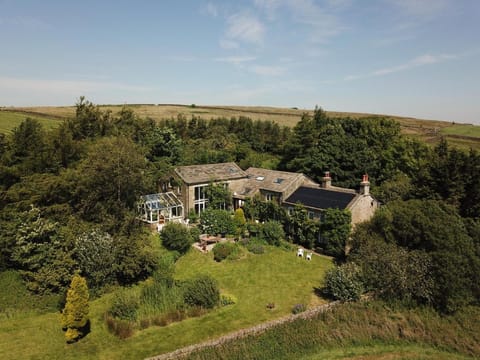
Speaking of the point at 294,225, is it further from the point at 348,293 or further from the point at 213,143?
the point at 213,143

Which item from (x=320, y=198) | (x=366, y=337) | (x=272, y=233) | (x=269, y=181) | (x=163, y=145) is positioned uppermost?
(x=163, y=145)

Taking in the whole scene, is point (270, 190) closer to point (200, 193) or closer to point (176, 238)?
point (200, 193)

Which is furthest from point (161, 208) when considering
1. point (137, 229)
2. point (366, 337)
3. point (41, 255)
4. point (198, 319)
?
point (366, 337)

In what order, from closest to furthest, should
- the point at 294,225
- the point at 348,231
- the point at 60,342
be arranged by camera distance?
1. the point at 60,342
2. the point at 348,231
3. the point at 294,225

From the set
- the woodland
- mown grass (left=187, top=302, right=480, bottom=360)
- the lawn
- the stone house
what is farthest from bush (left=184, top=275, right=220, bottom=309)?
the stone house

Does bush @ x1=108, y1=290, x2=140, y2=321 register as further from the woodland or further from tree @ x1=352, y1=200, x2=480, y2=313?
tree @ x1=352, y1=200, x2=480, y2=313

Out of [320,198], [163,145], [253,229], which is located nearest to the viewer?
[253,229]

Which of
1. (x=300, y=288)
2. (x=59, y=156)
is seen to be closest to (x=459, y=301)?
(x=300, y=288)
